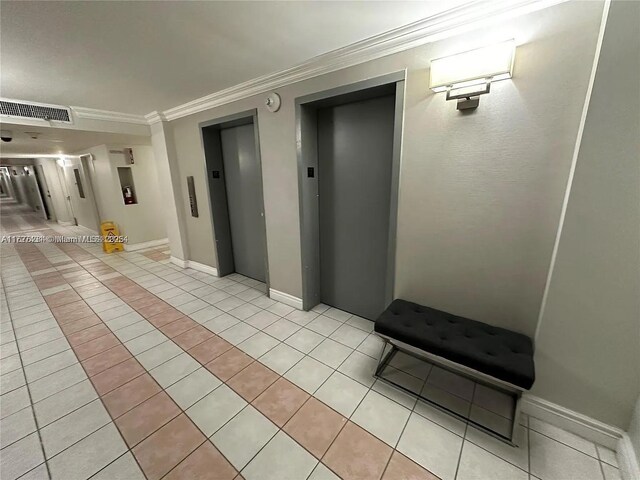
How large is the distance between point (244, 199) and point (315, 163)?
4.74ft

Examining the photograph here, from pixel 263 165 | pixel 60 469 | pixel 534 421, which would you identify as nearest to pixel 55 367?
pixel 60 469

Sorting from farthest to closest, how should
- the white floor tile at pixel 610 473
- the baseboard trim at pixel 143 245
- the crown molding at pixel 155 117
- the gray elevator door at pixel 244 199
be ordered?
the baseboard trim at pixel 143 245, the crown molding at pixel 155 117, the gray elevator door at pixel 244 199, the white floor tile at pixel 610 473

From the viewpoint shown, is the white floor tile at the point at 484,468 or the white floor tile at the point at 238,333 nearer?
the white floor tile at the point at 484,468

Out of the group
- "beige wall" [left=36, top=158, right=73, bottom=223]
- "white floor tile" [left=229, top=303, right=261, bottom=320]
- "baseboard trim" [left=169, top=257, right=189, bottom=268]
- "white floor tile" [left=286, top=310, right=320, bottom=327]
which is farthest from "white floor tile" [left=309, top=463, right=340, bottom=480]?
"beige wall" [left=36, top=158, right=73, bottom=223]

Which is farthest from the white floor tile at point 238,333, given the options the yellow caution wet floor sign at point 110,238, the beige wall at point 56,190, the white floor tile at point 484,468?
the beige wall at point 56,190

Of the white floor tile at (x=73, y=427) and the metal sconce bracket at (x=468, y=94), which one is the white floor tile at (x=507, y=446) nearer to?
the metal sconce bracket at (x=468, y=94)

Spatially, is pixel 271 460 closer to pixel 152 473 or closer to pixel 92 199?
pixel 152 473

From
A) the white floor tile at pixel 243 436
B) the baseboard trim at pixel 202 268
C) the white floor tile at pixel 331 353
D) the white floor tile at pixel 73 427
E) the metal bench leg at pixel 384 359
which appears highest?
the baseboard trim at pixel 202 268

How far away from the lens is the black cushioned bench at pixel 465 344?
4.42 ft

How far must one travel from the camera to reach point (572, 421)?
1467 mm

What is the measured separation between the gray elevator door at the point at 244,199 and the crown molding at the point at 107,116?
5.14 ft

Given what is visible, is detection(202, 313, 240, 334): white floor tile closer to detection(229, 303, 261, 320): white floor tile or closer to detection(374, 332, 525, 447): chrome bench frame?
detection(229, 303, 261, 320): white floor tile

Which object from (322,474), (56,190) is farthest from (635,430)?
→ (56,190)

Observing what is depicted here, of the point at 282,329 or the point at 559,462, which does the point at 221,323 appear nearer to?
the point at 282,329
